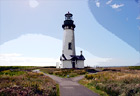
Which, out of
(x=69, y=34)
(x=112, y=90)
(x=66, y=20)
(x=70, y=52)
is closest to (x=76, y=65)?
(x=70, y=52)

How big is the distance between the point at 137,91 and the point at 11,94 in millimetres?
9188

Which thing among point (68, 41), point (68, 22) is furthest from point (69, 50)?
point (68, 22)

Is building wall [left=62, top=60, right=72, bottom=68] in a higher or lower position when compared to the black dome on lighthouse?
lower

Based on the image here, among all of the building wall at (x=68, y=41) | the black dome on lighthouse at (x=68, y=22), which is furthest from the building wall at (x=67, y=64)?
the black dome on lighthouse at (x=68, y=22)

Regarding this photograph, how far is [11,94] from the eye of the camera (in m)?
8.71

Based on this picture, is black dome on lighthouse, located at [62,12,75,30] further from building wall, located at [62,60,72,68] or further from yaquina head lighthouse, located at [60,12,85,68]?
building wall, located at [62,60,72,68]

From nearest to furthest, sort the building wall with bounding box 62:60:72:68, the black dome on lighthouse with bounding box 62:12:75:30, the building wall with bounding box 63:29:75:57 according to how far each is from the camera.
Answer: the building wall with bounding box 62:60:72:68 < the building wall with bounding box 63:29:75:57 < the black dome on lighthouse with bounding box 62:12:75:30

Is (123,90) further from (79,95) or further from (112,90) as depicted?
(79,95)

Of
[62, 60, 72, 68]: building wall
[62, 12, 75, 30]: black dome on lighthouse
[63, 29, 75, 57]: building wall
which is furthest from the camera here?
[62, 12, 75, 30]: black dome on lighthouse

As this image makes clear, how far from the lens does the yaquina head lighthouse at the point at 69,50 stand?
41031mm

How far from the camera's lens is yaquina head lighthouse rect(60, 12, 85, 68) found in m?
41.0

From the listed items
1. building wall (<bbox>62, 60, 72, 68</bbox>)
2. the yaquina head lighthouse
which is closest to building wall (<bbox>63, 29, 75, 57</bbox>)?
the yaquina head lighthouse

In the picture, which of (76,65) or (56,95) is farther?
(76,65)

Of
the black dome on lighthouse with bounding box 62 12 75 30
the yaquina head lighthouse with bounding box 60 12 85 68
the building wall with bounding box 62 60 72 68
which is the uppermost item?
the black dome on lighthouse with bounding box 62 12 75 30
